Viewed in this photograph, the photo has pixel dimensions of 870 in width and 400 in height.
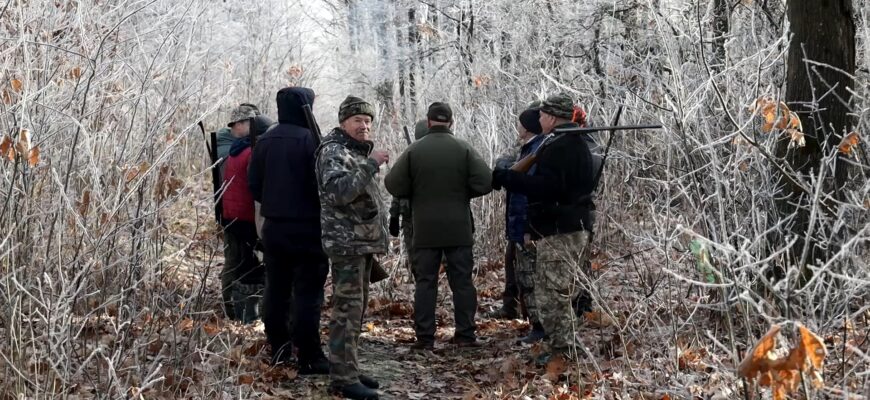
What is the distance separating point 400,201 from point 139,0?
3420 millimetres

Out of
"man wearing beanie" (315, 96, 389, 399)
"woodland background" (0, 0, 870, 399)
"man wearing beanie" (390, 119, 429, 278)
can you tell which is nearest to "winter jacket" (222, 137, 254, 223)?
"woodland background" (0, 0, 870, 399)

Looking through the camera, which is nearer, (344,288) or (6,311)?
(6,311)

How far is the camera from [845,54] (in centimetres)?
534

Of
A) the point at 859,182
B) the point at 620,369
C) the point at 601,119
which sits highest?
the point at 601,119

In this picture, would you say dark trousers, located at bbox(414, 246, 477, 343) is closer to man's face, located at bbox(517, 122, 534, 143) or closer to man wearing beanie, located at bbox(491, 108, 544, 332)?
man wearing beanie, located at bbox(491, 108, 544, 332)

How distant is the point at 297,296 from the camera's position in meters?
5.57

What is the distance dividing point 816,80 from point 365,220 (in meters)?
3.08

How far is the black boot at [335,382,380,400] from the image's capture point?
5273 mm

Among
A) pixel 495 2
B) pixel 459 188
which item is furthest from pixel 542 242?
pixel 495 2

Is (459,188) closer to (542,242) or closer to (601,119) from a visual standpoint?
(542,242)

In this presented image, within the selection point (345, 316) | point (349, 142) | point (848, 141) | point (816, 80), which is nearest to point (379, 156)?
point (349, 142)

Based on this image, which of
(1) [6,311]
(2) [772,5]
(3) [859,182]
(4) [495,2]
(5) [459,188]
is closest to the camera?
(1) [6,311]

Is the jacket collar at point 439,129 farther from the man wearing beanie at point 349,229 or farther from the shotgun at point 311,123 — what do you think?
the man wearing beanie at point 349,229

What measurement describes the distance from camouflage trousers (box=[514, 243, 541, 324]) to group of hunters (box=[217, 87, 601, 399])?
13 mm
